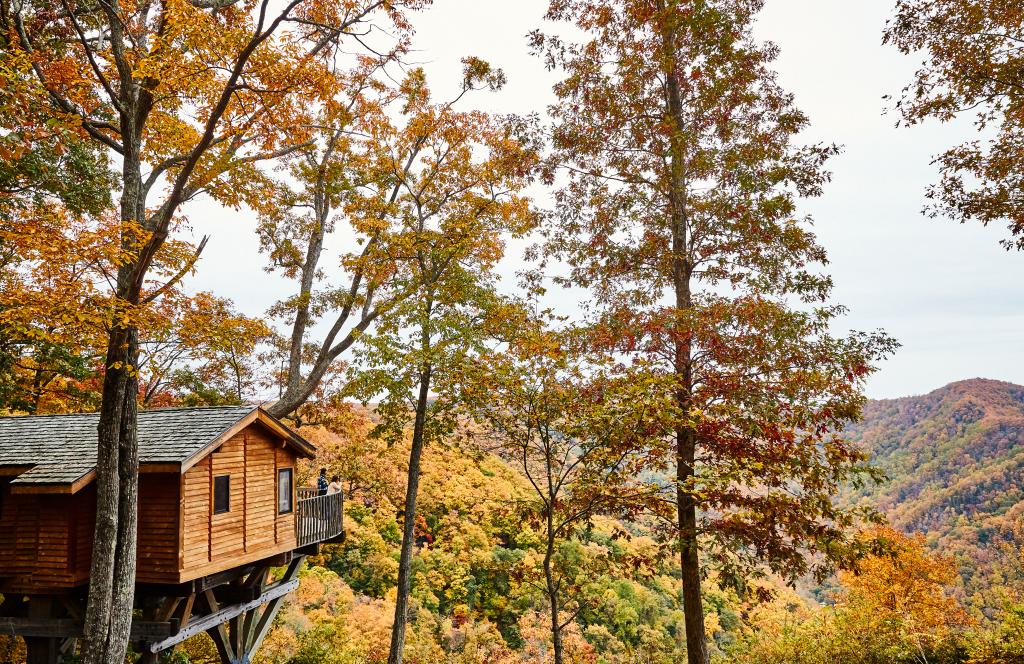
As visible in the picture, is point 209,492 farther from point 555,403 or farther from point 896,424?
point 896,424

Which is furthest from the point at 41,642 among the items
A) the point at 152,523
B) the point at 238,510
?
the point at 238,510

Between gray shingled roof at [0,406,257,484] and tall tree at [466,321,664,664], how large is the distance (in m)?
6.38

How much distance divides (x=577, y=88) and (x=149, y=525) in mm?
13163

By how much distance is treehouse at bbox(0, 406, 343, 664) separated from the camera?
10.6m

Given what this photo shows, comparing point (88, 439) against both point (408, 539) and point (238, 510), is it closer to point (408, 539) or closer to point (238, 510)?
point (238, 510)

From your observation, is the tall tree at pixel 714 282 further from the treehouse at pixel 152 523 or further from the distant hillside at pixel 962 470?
the distant hillside at pixel 962 470

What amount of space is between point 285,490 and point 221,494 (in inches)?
98.4

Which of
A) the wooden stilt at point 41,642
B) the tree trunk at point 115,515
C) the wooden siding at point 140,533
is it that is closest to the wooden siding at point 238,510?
the wooden siding at point 140,533

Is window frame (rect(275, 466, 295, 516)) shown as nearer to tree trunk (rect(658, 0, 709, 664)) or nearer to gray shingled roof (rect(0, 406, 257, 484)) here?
gray shingled roof (rect(0, 406, 257, 484))

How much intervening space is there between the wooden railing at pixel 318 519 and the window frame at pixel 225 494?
2667 mm

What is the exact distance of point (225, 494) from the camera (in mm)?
12234

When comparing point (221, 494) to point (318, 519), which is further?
point (318, 519)

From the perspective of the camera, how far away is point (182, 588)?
11.0 meters

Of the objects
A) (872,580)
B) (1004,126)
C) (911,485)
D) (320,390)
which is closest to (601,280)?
(1004,126)
